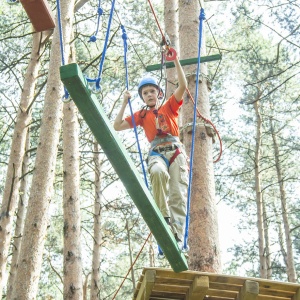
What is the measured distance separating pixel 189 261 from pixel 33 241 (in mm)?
1720

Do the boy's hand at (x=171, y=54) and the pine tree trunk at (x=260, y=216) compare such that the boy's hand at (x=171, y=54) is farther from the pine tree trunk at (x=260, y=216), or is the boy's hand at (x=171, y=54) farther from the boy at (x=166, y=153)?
the pine tree trunk at (x=260, y=216)

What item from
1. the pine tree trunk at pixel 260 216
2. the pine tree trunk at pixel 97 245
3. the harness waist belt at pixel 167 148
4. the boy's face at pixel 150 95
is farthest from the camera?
the pine tree trunk at pixel 260 216

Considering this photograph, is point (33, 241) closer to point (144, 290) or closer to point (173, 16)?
point (144, 290)

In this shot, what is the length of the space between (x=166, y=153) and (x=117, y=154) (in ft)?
3.67

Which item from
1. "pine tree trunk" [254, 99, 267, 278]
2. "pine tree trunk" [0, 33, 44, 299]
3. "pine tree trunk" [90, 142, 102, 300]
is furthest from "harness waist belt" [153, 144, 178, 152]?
"pine tree trunk" [254, 99, 267, 278]

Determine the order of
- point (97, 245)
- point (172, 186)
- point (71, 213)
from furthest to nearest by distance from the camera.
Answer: point (97, 245) → point (71, 213) → point (172, 186)

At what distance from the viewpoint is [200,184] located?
397 centimetres

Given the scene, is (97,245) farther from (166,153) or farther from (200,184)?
(166,153)

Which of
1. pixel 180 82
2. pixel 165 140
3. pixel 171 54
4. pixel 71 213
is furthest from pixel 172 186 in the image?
pixel 71 213

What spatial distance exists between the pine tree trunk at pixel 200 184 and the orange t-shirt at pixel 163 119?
0.52m

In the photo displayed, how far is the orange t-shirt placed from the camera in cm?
368

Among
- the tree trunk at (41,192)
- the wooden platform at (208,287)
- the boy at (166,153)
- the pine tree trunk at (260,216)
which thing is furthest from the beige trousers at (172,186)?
the pine tree trunk at (260,216)

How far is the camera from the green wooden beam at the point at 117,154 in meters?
2.25

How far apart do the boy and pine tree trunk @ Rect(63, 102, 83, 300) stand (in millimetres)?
2872
